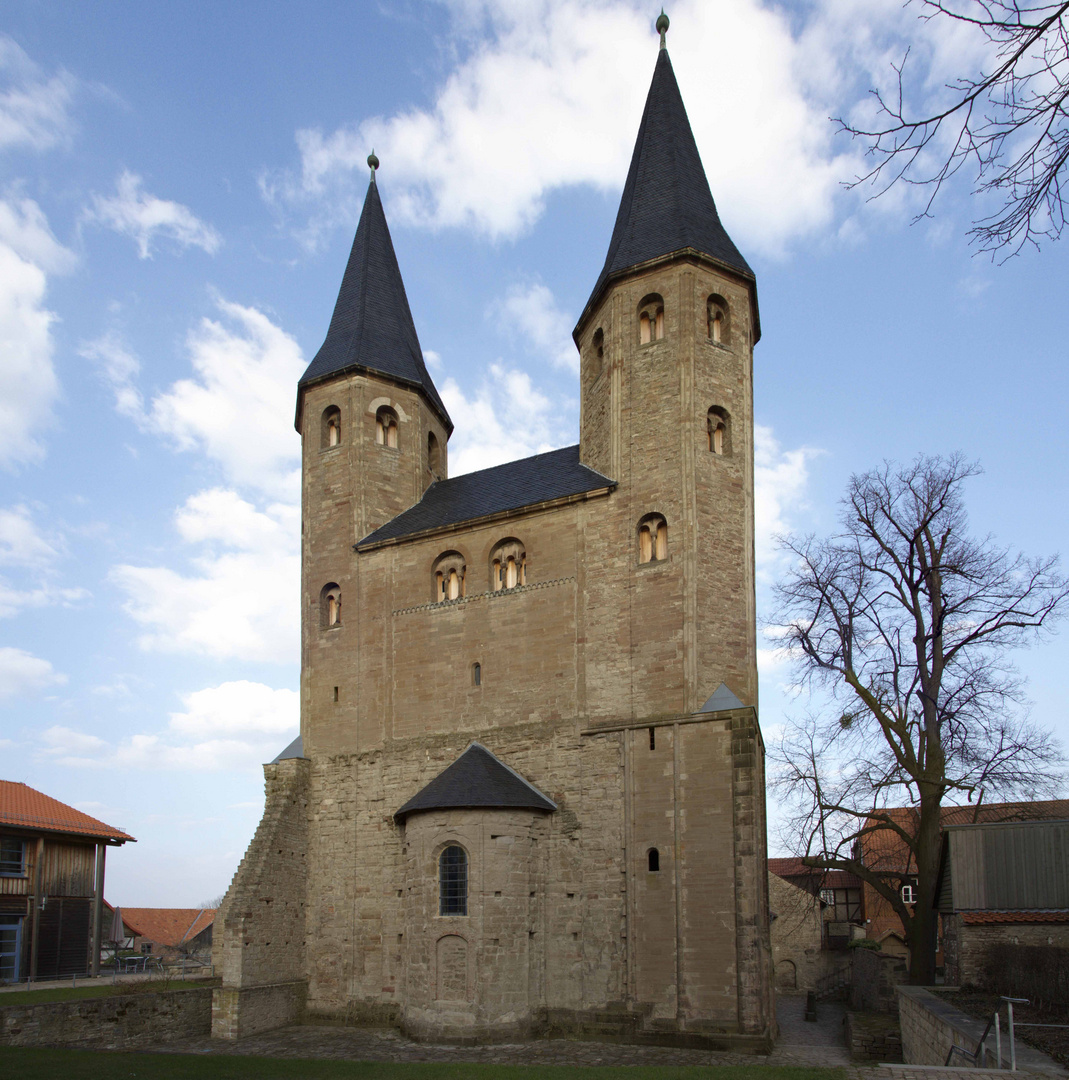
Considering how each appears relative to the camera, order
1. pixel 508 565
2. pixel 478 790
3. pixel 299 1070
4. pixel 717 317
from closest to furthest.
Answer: pixel 299 1070
pixel 478 790
pixel 717 317
pixel 508 565

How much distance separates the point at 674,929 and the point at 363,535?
42.1ft

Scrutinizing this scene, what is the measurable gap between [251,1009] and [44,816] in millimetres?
12257

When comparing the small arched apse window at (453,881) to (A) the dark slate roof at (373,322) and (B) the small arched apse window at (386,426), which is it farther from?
(A) the dark slate roof at (373,322)

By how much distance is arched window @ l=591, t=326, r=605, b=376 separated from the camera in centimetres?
2419

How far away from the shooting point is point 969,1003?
51.9 ft

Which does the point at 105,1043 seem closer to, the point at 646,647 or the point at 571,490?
the point at 646,647

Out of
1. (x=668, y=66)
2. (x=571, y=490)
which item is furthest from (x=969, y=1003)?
(x=668, y=66)

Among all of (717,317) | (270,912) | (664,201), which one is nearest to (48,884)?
(270,912)

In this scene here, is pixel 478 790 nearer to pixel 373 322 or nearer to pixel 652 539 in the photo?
pixel 652 539

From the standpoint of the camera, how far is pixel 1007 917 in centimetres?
1914

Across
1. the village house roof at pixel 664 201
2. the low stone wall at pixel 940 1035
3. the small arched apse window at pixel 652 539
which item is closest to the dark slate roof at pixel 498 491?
the small arched apse window at pixel 652 539

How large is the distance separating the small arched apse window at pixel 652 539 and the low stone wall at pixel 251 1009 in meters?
12.7

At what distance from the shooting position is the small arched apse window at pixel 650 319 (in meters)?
23.0

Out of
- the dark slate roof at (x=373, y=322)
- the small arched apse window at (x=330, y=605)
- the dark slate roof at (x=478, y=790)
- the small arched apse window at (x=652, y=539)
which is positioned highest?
the dark slate roof at (x=373, y=322)
